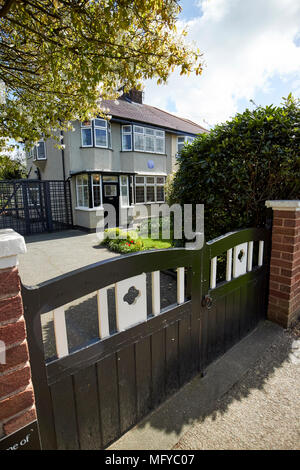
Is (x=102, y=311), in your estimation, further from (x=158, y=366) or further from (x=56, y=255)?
(x=56, y=255)

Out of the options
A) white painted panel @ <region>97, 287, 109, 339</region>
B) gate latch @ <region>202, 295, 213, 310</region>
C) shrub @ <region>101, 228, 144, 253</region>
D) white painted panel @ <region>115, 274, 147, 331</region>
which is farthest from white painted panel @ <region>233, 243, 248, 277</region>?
shrub @ <region>101, 228, 144, 253</region>

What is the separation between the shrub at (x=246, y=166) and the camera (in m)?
2.96

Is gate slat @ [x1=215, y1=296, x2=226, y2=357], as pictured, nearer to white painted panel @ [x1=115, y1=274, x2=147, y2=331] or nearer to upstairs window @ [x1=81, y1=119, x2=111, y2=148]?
white painted panel @ [x1=115, y1=274, x2=147, y2=331]

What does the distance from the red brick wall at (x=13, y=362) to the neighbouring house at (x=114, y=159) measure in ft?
34.1

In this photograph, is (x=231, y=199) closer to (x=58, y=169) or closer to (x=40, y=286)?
(x=40, y=286)

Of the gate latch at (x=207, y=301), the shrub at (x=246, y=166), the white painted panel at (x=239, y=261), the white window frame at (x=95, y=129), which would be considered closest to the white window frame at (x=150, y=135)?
the white window frame at (x=95, y=129)

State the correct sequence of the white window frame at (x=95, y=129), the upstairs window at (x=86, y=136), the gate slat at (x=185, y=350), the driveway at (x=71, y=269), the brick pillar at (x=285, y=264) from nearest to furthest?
the gate slat at (x=185, y=350), the brick pillar at (x=285, y=264), the driveway at (x=71, y=269), the white window frame at (x=95, y=129), the upstairs window at (x=86, y=136)

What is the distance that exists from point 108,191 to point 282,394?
37.1 feet

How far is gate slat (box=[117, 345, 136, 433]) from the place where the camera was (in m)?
1.74

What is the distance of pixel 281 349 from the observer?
2834mm

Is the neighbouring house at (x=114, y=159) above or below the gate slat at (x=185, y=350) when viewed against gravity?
above

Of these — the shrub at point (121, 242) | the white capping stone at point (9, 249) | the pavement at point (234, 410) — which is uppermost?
the white capping stone at point (9, 249)

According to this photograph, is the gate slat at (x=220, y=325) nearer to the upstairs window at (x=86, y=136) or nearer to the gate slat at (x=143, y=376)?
the gate slat at (x=143, y=376)
